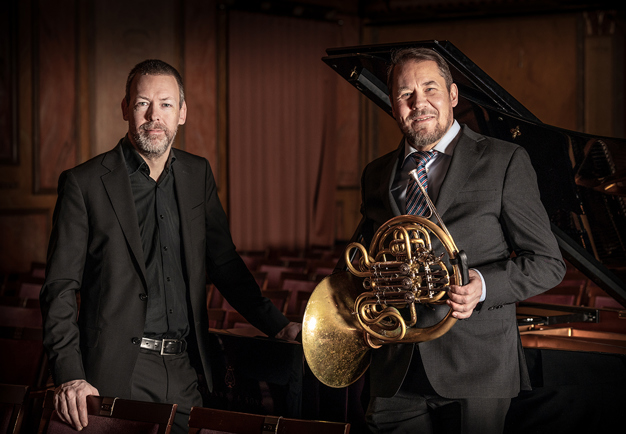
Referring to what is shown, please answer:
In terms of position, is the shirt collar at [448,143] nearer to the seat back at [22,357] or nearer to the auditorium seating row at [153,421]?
the auditorium seating row at [153,421]

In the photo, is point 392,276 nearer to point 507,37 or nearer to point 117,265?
point 117,265

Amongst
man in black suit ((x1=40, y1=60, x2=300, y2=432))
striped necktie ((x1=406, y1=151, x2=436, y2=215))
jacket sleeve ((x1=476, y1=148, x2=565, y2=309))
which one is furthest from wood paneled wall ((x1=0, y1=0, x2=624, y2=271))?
jacket sleeve ((x1=476, y1=148, x2=565, y2=309))

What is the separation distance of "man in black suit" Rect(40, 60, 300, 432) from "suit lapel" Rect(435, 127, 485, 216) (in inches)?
32.8

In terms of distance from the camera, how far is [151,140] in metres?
2.04

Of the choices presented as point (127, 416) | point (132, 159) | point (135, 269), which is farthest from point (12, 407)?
point (132, 159)

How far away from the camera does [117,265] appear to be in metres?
1.97

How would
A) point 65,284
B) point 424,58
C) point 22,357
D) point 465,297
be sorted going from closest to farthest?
point 465,297, point 424,58, point 65,284, point 22,357

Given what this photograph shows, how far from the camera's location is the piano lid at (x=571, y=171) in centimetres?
220

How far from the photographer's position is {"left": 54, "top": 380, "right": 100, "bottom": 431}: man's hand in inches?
73.3

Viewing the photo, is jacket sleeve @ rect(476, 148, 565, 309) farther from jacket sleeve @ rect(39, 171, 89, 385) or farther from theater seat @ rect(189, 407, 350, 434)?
jacket sleeve @ rect(39, 171, 89, 385)

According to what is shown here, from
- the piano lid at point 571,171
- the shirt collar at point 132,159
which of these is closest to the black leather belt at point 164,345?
the shirt collar at point 132,159

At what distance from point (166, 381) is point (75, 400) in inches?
11.3

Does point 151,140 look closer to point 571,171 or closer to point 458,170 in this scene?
point 458,170

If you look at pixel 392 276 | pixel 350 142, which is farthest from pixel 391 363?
pixel 350 142
